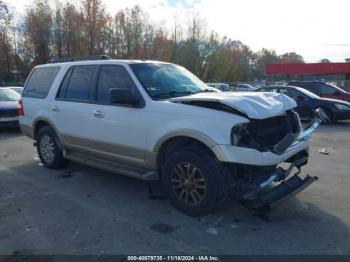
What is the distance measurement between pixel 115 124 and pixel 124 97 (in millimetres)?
601

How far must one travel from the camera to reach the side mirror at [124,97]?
169 inches

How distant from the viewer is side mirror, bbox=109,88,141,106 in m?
4.29

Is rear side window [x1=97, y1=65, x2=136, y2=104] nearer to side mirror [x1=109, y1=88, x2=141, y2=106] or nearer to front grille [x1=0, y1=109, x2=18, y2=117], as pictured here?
side mirror [x1=109, y1=88, x2=141, y2=106]

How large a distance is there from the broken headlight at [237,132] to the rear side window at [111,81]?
170 centimetres

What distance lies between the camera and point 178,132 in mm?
4070

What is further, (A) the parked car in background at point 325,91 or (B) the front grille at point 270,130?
(A) the parked car in background at point 325,91

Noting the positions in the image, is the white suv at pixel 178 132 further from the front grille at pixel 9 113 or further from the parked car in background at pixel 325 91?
the parked car in background at pixel 325 91

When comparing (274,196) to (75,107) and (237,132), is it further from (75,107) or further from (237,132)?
(75,107)

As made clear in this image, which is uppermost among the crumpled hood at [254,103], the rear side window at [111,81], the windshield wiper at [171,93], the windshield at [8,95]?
the rear side window at [111,81]

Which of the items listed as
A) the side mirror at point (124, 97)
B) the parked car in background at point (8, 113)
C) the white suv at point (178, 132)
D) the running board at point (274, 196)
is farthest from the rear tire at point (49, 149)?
the parked car in background at point (8, 113)

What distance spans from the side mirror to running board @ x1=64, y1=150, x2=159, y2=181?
987 mm

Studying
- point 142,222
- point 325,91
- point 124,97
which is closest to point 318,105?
point 325,91

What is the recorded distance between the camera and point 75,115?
5.47m

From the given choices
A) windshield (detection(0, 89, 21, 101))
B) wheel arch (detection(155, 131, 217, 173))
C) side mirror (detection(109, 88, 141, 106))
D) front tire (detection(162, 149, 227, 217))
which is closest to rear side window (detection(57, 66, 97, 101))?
side mirror (detection(109, 88, 141, 106))
